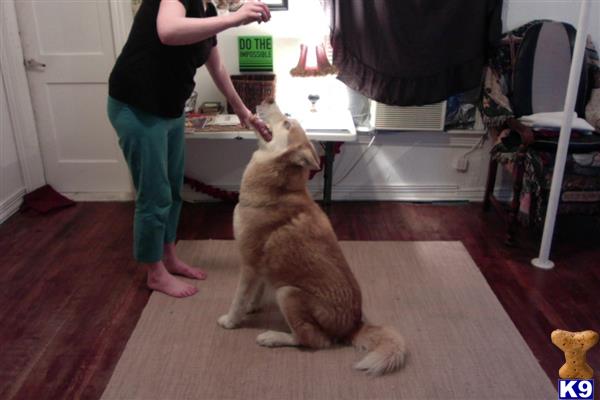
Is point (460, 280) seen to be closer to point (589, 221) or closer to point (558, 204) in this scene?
point (558, 204)

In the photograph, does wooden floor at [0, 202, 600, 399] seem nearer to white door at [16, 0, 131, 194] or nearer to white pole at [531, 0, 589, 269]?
white pole at [531, 0, 589, 269]

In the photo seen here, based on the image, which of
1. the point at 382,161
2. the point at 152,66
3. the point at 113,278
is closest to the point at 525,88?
the point at 382,161

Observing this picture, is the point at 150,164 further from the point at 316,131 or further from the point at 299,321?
the point at 316,131

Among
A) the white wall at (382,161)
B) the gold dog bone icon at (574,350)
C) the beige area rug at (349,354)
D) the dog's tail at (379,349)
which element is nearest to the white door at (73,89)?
the white wall at (382,161)

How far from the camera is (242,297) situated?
196 cm

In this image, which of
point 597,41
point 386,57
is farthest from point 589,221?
point 386,57

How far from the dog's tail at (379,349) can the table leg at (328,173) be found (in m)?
1.39

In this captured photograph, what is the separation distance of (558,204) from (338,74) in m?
1.39

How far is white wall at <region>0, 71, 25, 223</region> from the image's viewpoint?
301 centimetres

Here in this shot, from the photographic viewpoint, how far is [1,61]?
2947mm

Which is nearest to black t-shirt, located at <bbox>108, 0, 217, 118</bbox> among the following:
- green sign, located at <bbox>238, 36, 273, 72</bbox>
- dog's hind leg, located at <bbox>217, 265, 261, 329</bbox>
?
dog's hind leg, located at <bbox>217, 265, 261, 329</bbox>

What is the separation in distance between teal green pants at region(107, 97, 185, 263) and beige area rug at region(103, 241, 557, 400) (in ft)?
1.06

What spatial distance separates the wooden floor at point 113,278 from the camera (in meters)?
1.86

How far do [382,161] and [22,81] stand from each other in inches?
90.1
